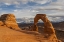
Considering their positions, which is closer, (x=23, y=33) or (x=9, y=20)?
(x=23, y=33)

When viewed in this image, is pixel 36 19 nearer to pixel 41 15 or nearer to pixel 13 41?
pixel 41 15

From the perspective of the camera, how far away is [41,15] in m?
32.4

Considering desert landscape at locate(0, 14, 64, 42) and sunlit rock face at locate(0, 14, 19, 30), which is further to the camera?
sunlit rock face at locate(0, 14, 19, 30)

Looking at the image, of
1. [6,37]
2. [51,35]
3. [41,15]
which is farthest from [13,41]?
[41,15]

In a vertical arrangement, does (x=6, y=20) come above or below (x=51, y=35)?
above

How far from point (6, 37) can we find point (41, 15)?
12.5 meters

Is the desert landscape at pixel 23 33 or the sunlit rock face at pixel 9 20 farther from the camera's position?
the sunlit rock face at pixel 9 20

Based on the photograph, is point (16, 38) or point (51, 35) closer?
point (16, 38)

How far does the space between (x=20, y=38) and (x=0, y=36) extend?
3.03m

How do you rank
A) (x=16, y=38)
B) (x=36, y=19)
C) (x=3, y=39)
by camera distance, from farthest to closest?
(x=36, y=19) < (x=16, y=38) < (x=3, y=39)

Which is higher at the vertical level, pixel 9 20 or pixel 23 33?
pixel 9 20

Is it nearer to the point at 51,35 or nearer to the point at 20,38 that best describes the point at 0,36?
the point at 20,38

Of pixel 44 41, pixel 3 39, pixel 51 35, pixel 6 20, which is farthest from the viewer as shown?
pixel 6 20

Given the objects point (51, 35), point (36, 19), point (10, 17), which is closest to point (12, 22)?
point (10, 17)
